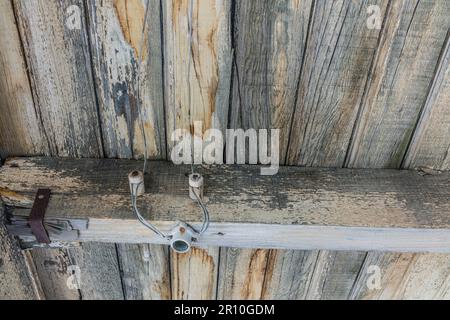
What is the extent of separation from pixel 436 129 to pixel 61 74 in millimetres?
1003

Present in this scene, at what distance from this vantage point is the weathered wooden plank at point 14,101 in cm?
96

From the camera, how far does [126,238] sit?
1.09 metres

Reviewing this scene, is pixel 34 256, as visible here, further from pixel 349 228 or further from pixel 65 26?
pixel 349 228

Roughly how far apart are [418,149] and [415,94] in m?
0.19

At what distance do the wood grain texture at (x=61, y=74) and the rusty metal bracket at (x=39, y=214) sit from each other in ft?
0.52

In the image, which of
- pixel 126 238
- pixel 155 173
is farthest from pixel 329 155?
pixel 126 238

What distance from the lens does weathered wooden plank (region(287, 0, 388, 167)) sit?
0.93 meters

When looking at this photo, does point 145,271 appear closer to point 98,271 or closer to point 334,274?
point 98,271

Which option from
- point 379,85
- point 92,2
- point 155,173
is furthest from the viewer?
point 155,173

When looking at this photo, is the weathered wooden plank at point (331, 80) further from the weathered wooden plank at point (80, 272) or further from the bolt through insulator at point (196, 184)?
the weathered wooden plank at point (80, 272)

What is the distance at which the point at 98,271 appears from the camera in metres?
1.41

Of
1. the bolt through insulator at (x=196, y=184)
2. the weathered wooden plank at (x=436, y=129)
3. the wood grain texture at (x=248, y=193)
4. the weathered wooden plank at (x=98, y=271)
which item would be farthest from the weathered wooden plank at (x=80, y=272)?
the weathered wooden plank at (x=436, y=129)

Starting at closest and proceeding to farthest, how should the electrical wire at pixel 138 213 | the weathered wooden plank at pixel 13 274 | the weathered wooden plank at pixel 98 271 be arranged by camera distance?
the electrical wire at pixel 138 213 < the weathered wooden plank at pixel 13 274 < the weathered wooden plank at pixel 98 271

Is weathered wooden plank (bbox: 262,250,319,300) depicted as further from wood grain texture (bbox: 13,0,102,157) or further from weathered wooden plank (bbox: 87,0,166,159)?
wood grain texture (bbox: 13,0,102,157)
